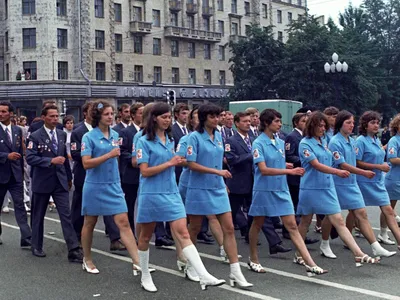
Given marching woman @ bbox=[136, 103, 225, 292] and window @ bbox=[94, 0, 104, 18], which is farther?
window @ bbox=[94, 0, 104, 18]

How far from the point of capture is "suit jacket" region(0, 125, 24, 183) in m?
9.33

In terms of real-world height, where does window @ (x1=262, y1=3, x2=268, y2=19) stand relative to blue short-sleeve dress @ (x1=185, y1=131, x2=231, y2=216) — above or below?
above

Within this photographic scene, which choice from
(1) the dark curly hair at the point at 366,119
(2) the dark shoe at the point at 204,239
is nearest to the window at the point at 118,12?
(2) the dark shoe at the point at 204,239

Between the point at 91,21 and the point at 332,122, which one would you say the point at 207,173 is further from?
the point at 91,21

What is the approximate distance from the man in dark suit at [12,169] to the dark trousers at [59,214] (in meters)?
0.76

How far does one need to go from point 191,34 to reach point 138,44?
6.02 metres

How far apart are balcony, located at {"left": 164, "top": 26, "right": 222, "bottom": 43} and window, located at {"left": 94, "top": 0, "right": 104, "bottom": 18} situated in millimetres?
6768

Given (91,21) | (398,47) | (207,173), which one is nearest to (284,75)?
(91,21)

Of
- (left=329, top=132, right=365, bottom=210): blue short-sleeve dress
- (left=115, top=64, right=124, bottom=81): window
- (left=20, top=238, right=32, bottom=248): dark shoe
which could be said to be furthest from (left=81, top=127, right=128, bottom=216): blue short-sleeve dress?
(left=115, top=64, right=124, bottom=81): window

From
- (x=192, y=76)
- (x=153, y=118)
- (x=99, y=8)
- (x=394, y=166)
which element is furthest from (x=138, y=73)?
(x=153, y=118)

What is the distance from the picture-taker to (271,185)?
7266 millimetres

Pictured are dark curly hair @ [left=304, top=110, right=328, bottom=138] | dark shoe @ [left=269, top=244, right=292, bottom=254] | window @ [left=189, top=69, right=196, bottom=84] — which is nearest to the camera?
dark curly hair @ [left=304, top=110, right=328, bottom=138]

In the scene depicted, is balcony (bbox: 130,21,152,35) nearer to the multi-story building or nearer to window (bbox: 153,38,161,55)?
the multi-story building

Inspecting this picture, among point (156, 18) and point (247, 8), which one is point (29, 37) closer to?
point (156, 18)
